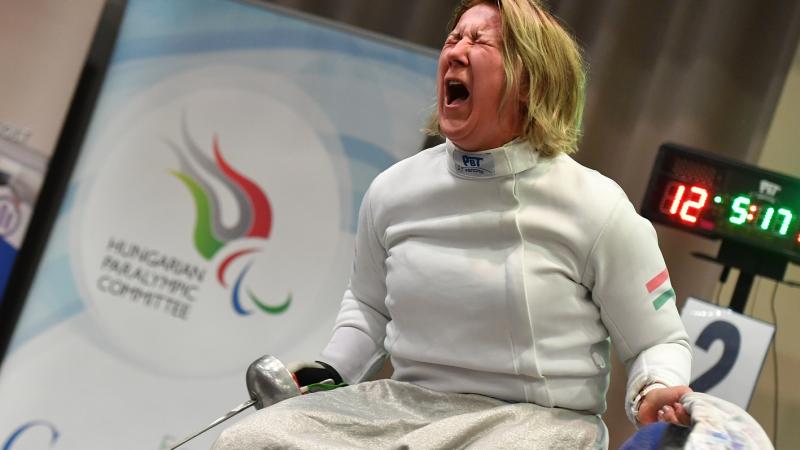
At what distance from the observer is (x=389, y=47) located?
3129 mm

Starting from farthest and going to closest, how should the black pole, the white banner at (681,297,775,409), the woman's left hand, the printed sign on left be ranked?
the printed sign on left → the black pole → the white banner at (681,297,775,409) → the woman's left hand

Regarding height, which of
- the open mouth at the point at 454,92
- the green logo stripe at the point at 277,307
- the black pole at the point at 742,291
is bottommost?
the green logo stripe at the point at 277,307

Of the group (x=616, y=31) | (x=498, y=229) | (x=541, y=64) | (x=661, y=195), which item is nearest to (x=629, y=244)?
(x=498, y=229)

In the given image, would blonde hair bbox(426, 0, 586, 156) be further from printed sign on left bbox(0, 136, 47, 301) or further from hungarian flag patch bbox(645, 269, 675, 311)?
printed sign on left bbox(0, 136, 47, 301)

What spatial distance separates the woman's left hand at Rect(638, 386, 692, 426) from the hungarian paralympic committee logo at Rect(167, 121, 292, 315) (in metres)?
1.80

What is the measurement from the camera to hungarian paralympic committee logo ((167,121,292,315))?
121 inches

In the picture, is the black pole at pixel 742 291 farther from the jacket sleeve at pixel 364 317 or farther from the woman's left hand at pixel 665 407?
the woman's left hand at pixel 665 407

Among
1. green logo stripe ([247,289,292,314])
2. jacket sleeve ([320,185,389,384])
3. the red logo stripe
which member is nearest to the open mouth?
jacket sleeve ([320,185,389,384])

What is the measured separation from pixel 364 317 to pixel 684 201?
1313 millimetres

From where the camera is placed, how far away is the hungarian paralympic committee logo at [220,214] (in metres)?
3.07

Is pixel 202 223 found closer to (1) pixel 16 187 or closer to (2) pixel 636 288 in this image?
(1) pixel 16 187

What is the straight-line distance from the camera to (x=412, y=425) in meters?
1.42

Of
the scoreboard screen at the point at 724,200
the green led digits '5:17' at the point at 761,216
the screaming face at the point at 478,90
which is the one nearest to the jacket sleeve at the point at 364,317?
the screaming face at the point at 478,90

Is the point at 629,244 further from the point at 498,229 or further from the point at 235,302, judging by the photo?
the point at 235,302
